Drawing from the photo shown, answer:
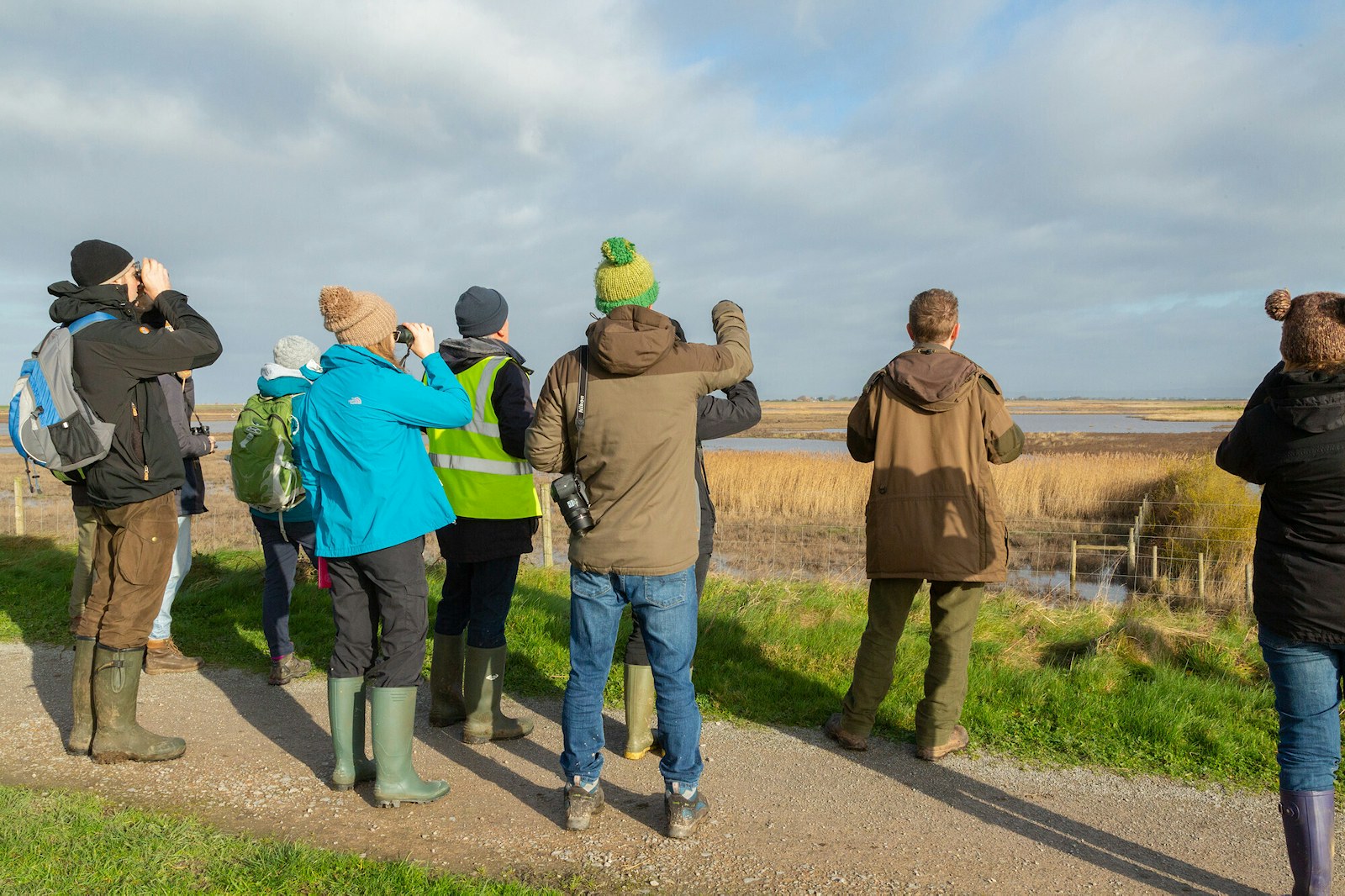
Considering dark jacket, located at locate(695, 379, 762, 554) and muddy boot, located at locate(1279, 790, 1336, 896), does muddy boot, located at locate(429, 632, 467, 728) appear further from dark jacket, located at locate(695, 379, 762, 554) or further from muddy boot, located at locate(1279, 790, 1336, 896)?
muddy boot, located at locate(1279, 790, 1336, 896)

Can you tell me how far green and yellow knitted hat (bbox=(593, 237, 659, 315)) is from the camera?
3.06 metres

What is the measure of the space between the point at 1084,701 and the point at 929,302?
2.00m

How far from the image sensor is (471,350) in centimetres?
362

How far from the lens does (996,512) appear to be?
3602mm

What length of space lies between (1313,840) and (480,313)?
336 cm

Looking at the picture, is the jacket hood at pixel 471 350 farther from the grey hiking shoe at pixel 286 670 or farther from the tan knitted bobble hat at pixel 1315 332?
the tan knitted bobble hat at pixel 1315 332

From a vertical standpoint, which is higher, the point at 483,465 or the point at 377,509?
the point at 483,465

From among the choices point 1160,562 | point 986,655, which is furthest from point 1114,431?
point 986,655

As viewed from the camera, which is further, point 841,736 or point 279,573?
point 279,573

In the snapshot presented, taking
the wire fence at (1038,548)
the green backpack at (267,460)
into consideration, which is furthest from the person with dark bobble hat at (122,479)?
the wire fence at (1038,548)

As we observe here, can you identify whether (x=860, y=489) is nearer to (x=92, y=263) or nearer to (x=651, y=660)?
(x=651, y=660)

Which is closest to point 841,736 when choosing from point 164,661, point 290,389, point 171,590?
point 290,389

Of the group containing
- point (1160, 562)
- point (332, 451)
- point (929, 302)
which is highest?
point (929, 302)

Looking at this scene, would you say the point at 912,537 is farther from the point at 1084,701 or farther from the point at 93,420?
the point at 93,420
